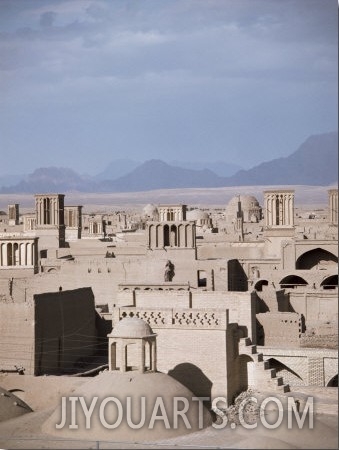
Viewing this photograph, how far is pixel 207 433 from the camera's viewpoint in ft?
37.4

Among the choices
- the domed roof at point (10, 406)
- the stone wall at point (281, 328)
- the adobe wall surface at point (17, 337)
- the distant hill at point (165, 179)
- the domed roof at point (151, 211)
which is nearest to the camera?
the domed roof at point (10, 406)

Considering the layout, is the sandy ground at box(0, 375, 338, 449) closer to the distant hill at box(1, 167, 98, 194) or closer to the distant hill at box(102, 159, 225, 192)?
the distant hill at box(1, 167, 98, 194)

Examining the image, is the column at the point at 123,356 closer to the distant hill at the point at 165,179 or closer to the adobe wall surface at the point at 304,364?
the adobe wall surface at the point at 304,364

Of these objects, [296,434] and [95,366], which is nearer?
[296,434]

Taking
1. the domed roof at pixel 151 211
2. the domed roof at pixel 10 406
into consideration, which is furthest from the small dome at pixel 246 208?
the domed roof at pixel 10 406

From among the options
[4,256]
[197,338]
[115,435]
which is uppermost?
[4,256]

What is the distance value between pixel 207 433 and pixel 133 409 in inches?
40.7

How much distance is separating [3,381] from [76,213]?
22.8m

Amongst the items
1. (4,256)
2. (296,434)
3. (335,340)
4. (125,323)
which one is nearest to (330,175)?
(296,434)

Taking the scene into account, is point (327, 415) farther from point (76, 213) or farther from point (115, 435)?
point (76, 213)

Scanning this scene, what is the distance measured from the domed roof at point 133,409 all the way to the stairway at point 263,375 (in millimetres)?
1399

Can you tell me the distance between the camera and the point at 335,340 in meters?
15.9

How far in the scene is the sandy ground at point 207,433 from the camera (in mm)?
9858

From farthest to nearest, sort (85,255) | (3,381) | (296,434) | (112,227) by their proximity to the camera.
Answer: (112,227) < (85,255) < (3,381) < (296,434)
